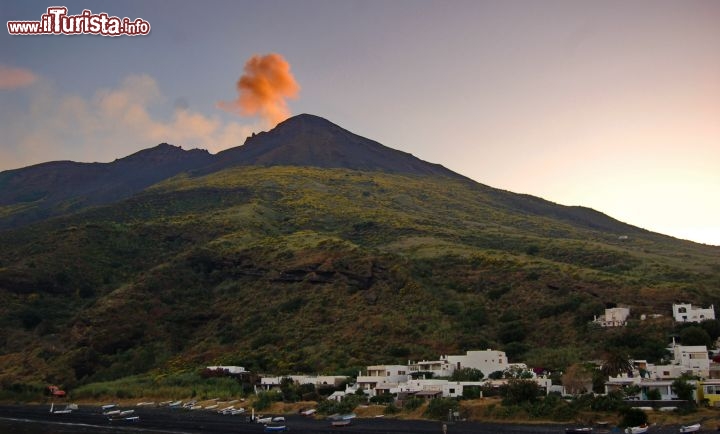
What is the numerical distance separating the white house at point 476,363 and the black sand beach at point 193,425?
14.5 m

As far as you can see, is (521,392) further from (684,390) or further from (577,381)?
(684,390)

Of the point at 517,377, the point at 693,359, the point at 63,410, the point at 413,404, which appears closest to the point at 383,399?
the point at 413,404

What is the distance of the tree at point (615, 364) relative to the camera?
6500 cm

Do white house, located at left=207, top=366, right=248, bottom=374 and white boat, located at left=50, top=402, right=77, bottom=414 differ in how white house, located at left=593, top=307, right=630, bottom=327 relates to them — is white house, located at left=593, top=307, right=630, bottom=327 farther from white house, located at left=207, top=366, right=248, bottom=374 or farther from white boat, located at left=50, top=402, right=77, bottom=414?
white boat, located at left=50, top=402, right=77, bottom=414

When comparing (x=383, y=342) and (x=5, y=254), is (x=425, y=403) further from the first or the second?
(x=5, y=254)

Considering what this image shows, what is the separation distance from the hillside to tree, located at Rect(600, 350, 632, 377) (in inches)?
427

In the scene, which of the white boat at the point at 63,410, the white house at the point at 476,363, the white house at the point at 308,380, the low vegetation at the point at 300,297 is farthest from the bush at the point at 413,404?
the white boat at the point at 63,410

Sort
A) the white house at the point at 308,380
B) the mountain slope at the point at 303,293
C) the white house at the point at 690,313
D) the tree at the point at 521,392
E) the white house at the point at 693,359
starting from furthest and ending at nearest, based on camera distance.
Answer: the mountain slope at the point at 303,293 < the white house at the point at 690,313 < the white house at the point at 308,380 < the white house at the point at 693,359 < the tree at the point at 521,392

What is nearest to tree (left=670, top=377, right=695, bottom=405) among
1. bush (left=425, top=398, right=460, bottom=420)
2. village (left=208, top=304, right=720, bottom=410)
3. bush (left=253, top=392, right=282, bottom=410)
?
village (left=208, top=304, right=720, bottom=410)

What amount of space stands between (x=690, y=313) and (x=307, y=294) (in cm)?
5428

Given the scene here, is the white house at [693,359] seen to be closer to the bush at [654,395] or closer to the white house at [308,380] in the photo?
the bush at [654,395]

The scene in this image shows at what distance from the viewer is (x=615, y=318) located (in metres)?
85.3

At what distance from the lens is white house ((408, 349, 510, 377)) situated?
77.4m

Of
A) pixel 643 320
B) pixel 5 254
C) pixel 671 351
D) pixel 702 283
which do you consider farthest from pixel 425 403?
pixel 5 254
